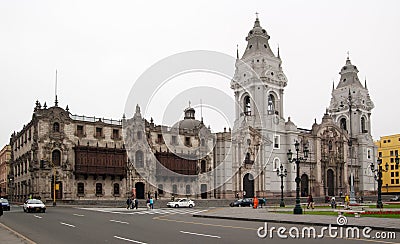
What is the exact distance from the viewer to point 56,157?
195 ft

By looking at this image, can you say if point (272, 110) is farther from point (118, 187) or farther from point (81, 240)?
point (81, 240)

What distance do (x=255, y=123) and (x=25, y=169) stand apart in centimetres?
3525

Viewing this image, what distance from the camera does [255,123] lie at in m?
77.1

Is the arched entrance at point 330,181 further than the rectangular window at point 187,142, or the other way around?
the arched entrance at point 330,181

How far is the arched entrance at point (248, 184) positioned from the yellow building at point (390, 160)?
46958mm

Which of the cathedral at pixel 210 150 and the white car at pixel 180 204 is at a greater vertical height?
the cathedral at pixel 210 150

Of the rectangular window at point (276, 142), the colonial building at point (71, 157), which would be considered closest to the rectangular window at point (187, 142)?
the colonial building at point (71, 157)

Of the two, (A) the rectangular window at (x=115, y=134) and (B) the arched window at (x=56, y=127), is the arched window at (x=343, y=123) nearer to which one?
(A) the rectangular window at (x=115, y=134)

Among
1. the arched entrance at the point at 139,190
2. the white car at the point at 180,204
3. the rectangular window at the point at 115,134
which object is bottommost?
the white car at the point at 180,204

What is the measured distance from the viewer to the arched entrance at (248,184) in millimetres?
75312

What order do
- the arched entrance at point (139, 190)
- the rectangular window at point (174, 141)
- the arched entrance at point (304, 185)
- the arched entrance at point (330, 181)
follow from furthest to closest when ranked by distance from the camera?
the arched entrance at point (330, 181) < the arched entrance at point (304, 185) < the rectangular window at point (174, 141) < the arched entrance at point (139, 190)

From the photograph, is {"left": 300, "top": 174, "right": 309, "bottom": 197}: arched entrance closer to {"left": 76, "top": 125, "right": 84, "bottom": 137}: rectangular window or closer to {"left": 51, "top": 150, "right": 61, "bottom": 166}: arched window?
{"left": 76, "top": 125, "right": 84, "bottom": 137}: rectangular window

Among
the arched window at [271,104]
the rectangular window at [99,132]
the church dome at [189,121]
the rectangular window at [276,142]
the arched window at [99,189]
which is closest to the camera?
the arched window at [99,189]

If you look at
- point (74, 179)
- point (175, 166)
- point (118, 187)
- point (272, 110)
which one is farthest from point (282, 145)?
point (74, 179)
